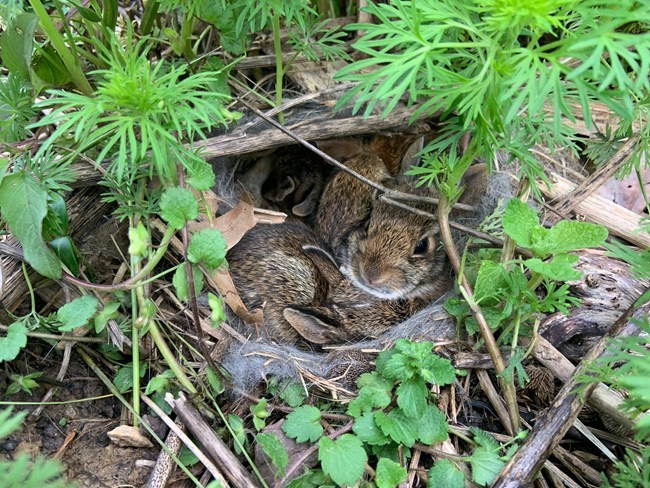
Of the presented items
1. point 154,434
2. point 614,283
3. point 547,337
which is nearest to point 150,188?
point 154,434

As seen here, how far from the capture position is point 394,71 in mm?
2168

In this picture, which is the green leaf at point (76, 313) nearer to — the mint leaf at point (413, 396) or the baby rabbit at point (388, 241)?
the mint leaf at point (413, 396)

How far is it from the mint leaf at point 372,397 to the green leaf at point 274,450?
14.7 inches

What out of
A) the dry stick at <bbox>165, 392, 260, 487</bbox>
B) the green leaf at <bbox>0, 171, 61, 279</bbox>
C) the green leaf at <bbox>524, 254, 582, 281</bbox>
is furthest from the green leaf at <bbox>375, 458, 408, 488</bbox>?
the green leaf at <bbox>0, 171, 61, 279</bbox>

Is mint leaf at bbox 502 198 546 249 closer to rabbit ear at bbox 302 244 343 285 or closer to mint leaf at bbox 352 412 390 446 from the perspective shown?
mint leaf at bbox 352 412 390 446

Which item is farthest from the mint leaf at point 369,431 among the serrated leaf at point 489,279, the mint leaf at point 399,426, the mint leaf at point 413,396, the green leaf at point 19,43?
the green leaf at point 19,43

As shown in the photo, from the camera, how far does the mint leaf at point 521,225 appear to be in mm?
2729

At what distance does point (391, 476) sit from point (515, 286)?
100 centimetres

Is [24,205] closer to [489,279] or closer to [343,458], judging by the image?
[343,458]

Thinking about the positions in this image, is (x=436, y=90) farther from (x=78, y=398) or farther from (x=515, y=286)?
(x=78, y=398)

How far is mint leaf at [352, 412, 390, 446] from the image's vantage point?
2.67 metres

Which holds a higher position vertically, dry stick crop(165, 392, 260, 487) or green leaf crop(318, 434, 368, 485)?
green leaf crop(318, 434, 368, 485)

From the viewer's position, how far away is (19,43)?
269 centimetres

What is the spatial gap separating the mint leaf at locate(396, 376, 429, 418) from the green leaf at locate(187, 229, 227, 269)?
1.00 metres
